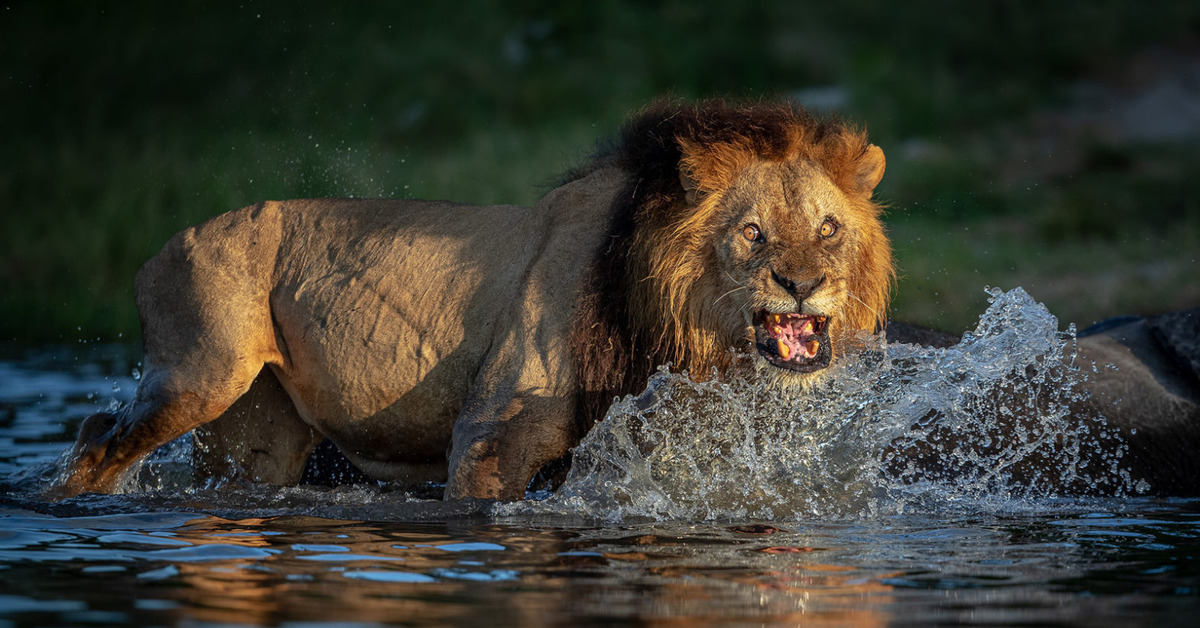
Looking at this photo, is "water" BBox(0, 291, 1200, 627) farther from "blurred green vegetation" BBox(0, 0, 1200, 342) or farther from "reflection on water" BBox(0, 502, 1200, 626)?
"blurred green vegetation" BBox(0, 0, 1200, 342)

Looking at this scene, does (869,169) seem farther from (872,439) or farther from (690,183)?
(872,439)

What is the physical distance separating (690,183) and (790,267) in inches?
22.4

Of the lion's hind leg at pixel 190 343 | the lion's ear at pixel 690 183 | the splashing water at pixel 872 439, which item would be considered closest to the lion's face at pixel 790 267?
the lion's ear at pixel 690 183

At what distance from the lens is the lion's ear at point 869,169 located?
6039mm

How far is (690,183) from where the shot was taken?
592cm

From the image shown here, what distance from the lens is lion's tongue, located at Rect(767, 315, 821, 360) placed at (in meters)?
5.72

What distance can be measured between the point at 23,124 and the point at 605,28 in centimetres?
960

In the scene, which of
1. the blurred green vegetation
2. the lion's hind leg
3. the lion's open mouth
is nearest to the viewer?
the lion's open mouth

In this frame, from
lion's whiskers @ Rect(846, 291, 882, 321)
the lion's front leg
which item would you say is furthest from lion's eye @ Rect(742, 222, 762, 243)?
the lion's front leg

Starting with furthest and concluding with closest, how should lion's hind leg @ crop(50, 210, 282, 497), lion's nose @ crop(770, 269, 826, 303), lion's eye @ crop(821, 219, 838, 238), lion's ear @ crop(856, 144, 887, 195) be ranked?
lion's hind leg @ crop(50, 210, 282, 497)
lion's ear @ crop(856, 144, 887, 195)
lion's eye @ crop(821, 219, 838, 238)
lion's nose @ crop(770, 269, 826, 303)

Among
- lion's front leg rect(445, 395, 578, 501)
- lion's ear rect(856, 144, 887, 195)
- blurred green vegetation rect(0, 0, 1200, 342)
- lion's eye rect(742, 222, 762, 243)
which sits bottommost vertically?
lion's front leg rect(445, 395, 578, 501)

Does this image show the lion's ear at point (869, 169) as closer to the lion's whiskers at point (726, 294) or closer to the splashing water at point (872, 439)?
the splashing water at point (872, 439)

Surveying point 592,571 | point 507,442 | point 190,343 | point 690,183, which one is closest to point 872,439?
point 690,183

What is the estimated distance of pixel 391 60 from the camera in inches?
973
